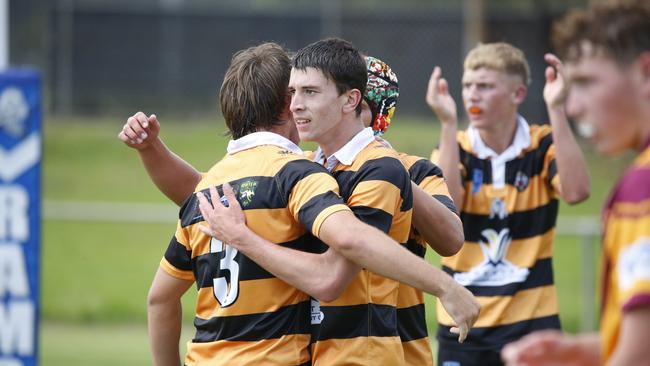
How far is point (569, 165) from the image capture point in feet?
17.3

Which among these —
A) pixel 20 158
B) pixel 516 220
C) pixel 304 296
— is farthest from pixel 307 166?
pixel 20 158

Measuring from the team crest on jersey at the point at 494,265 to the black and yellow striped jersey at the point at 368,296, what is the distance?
176 centimetres

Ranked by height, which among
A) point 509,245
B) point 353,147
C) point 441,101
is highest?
point 441,101

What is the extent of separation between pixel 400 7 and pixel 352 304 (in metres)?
13.8

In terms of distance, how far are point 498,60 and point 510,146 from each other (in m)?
0.46

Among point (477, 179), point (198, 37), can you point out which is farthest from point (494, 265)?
point (198, 37)

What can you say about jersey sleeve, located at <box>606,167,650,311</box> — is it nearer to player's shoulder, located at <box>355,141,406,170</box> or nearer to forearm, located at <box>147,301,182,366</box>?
player's shoulder, located at <box>355,141,406,170</box>

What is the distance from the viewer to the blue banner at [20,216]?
6.44 m

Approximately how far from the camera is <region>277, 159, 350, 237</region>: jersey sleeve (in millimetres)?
3326


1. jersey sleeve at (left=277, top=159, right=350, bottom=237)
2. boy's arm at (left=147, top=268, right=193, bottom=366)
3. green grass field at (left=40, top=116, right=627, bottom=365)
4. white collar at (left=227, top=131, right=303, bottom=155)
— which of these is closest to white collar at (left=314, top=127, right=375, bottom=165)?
white collar at (left=227, top=131, right=303, bottom=155)

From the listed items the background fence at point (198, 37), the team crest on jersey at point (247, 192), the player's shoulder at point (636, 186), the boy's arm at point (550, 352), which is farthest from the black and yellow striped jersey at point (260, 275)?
the background fence at point (198, 37)

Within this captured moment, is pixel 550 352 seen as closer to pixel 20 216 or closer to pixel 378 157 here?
pixel 378 157

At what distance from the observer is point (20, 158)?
647 cm

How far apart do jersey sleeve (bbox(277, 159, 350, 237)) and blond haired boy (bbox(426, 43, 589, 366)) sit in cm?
194
